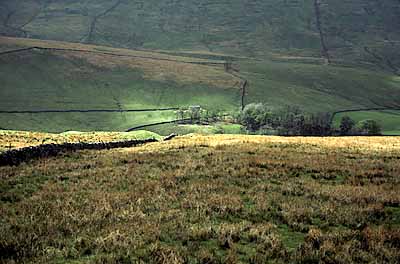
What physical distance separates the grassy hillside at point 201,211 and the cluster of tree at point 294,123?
142m

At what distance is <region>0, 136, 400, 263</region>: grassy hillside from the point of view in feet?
35.9

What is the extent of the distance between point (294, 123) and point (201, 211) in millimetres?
166363

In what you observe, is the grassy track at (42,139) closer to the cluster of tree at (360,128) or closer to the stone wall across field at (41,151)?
the stone wall across field at (41,151)

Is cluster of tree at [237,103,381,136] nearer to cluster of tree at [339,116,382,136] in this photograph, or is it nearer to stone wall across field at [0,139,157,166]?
cluster of tree at [339,116,382,136]

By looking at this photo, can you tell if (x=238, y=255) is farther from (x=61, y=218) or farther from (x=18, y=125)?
(x=18, y=125)

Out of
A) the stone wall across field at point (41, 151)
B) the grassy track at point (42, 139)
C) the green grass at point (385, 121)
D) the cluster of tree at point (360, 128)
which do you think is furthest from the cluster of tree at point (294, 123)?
the stone wall across field at point (41, 151)

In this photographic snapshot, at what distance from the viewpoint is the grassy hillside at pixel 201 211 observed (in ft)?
35.9

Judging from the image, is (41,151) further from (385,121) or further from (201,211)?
(385,121)

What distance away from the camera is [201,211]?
567 inches

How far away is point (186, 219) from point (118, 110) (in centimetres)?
18346

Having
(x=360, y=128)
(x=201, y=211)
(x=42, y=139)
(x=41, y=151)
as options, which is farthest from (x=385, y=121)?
(x=201, y=211)

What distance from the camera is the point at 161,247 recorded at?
10969 mm

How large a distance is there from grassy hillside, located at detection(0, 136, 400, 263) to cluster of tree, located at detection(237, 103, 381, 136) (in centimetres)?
14238

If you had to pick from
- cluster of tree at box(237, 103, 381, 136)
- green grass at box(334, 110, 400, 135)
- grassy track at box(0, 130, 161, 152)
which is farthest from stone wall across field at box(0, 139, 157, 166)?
green grass at box(334, 110, 400, 135)
